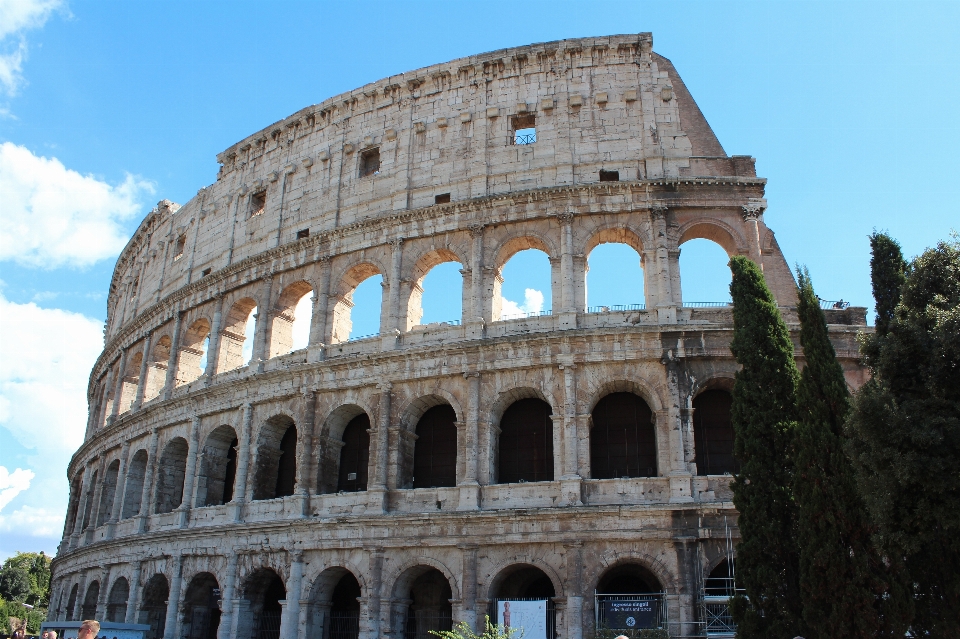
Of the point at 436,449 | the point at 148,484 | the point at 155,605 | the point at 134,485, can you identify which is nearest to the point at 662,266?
the point at 436,449

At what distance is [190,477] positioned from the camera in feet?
71.4

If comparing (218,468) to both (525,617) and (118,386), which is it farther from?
(525,617)

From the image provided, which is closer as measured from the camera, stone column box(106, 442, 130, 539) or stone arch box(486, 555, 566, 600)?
stone arch box(486, 555, 566, 600)

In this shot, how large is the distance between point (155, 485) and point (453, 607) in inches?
442

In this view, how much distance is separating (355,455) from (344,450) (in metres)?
0.37

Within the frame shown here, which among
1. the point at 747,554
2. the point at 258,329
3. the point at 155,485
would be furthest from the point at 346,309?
the point at 747,554

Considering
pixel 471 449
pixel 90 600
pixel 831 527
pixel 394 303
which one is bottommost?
pixel 90 600

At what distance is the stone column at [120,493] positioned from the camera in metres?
24.2

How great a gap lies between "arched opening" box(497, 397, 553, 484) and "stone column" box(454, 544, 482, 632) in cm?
188

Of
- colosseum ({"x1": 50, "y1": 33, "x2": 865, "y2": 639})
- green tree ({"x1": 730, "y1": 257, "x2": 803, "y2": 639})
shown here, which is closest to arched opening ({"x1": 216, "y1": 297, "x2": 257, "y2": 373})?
colosseum ({"x1": 50, "y1": 33, "x2": 865, "y2": 639})

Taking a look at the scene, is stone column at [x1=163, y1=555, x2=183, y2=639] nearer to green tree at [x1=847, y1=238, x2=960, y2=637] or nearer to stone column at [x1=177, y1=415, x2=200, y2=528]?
stone column at [x1=177, y1=415, x2=200, y2=528]

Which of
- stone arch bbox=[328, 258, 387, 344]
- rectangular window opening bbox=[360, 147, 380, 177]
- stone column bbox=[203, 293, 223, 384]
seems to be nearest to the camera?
stone arch bbox=[328, 258, 387, 344]

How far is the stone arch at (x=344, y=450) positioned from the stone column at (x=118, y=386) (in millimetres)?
11821

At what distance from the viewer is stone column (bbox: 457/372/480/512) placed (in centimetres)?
1712
